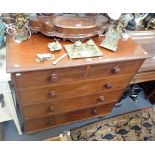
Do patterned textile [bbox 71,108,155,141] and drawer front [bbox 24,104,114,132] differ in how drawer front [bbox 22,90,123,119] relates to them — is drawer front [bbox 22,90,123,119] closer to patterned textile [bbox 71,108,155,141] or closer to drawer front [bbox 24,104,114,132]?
drawer front [bbox 24,104,114,132]

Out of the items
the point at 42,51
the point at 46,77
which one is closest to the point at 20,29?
the point at 42,51

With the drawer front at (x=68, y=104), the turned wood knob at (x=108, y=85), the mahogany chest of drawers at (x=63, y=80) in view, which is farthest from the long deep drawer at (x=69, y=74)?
the drawer front at (x=68, y=104)

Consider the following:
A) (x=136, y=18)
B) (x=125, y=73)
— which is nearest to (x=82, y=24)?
(x=125, y=73)

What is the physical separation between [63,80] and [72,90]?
0.51ft

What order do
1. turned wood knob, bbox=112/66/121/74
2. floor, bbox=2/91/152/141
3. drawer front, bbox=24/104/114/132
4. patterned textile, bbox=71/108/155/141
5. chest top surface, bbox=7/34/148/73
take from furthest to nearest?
1. patterned textile, bbox=71/108/155/141
2. floor, bbox=2/91/152/141
3. drawer front, bbox=24/104/114/132
4. turned wood knob, bbox=112/66/121/74
5. chest top surface, bbox=7/34/148/73

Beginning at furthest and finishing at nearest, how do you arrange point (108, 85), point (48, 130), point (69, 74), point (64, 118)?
point (48, 130) < point (64, 118) < point (108, 85) < point (69, 74)

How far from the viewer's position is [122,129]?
1.84 m

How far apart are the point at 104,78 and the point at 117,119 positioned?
2.59 feet

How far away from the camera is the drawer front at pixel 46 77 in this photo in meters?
1.01

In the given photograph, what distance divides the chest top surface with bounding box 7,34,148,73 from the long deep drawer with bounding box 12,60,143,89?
0.15 feet

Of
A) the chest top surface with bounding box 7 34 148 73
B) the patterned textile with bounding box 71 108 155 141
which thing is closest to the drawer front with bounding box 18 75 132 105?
the chest top surface with bounding box 7 34 148 73

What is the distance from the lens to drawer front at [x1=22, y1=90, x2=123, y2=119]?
133 centimetres

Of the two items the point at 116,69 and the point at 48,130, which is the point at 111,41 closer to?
the point at 116,69

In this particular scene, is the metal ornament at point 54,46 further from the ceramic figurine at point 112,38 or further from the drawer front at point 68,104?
the drawer front at point 68,104
